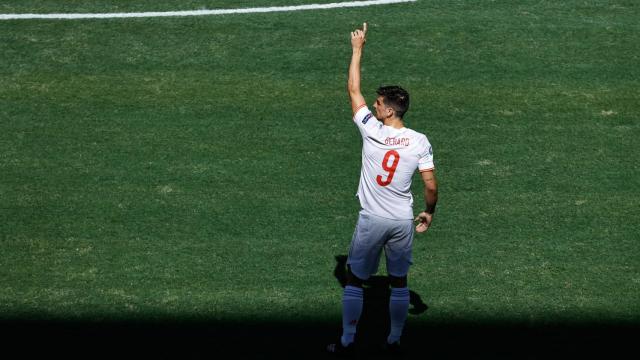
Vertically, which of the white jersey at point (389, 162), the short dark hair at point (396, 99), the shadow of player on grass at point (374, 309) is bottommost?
the shadow of player on grass at point (374, 309)

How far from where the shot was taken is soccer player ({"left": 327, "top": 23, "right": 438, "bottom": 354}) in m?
7.02

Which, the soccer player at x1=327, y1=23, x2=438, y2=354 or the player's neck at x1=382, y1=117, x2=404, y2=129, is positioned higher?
the player's neck at x1=382, y1=117, x2=404, y2=129

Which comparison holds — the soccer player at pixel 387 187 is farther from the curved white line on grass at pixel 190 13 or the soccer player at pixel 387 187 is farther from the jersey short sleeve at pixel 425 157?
the curved white line on grass at pixel 190 13

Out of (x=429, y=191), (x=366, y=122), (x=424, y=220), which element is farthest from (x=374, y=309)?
(x=366, y=122)

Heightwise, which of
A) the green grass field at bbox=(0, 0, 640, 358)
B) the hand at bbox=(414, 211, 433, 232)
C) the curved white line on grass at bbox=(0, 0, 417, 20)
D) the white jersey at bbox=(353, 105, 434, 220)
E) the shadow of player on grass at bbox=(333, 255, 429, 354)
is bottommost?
the shadow of player on grass at bbox=(333, 255, 429, 354)

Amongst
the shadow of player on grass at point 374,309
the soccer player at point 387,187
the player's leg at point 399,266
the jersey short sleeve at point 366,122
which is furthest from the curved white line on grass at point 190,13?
the player's leg at point 399,266

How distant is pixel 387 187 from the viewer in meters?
7.06

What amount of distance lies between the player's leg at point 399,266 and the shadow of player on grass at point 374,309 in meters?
0.47

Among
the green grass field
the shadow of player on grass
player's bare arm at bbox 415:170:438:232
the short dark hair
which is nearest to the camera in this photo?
the short dark hair

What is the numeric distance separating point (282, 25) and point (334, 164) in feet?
11.3

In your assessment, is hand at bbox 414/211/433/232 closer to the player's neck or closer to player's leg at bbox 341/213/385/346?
player's leg at bbox 341/213/385/346

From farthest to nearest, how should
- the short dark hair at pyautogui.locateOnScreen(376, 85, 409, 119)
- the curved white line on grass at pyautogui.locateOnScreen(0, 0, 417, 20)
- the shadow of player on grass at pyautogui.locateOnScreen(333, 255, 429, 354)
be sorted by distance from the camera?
the curved white line on grass at pyautogui.locateOnScreen(0, 0, 417, 20) → the shadow of player on grass at pyautogui.locateOnScreen(333, 255, 429, 354) → the short dark hair at pyautogui.locateOnScreen(376, 85, 409, 119)

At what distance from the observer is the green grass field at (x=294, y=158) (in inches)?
335

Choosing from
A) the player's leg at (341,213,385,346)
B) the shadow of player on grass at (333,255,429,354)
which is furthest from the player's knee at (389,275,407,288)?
the shadow of player on grass at (333,255,429,354)
